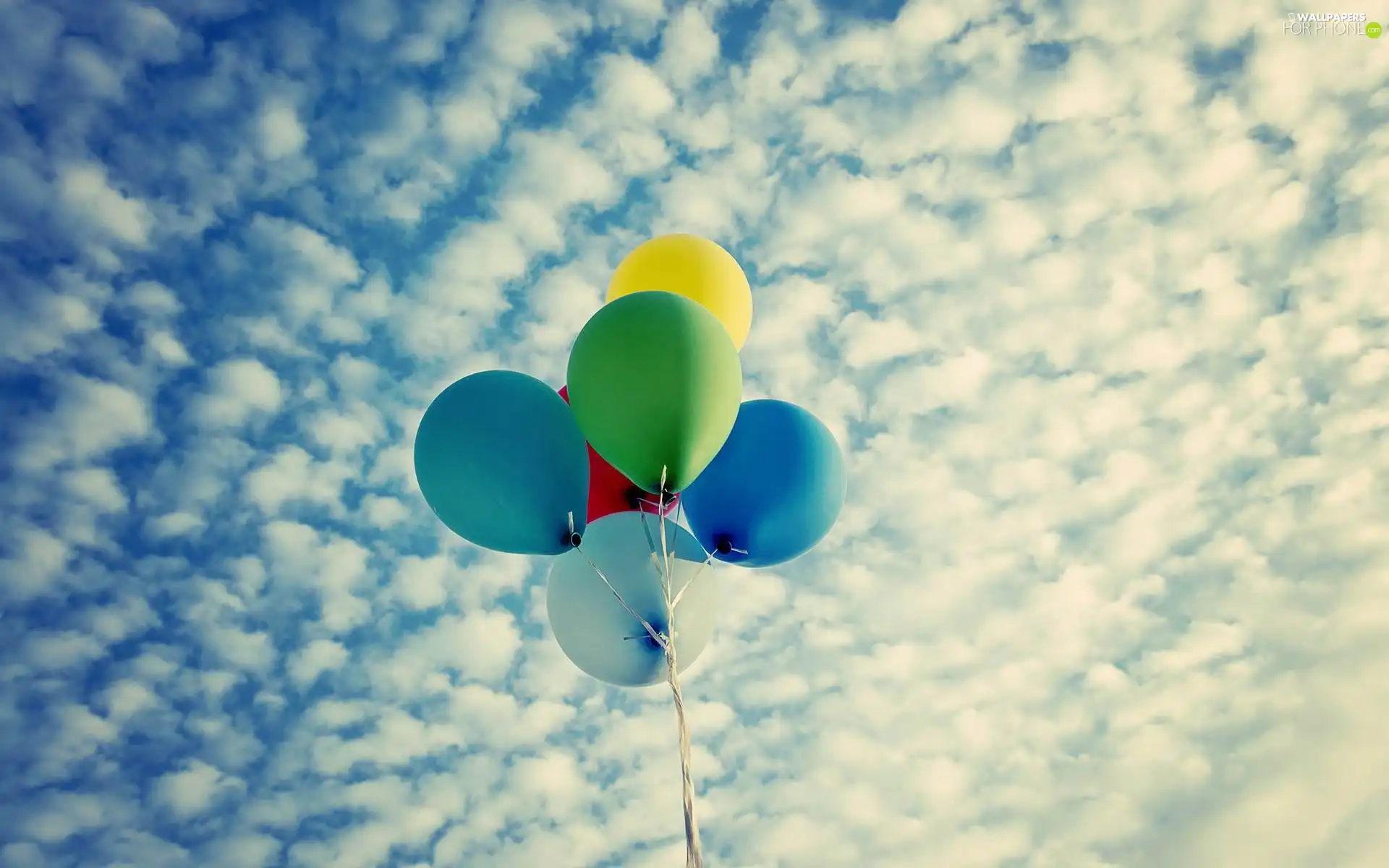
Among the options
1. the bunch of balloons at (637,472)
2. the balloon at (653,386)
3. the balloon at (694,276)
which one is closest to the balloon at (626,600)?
the bunch of balloons at (637,472)

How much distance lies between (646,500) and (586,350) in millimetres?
930

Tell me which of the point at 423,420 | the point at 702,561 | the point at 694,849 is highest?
the point at 423,420

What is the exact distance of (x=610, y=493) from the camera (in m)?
4.34

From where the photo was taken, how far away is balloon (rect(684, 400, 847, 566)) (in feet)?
13.6

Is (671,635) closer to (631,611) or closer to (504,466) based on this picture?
(631,611)

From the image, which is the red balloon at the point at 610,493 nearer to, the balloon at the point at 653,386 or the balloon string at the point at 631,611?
the balloon string at the point at 631,611

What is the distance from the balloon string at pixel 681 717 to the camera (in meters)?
3.12

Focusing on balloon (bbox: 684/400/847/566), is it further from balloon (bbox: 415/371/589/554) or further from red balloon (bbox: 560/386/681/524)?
balloon (bbox: 415/371/589/554)

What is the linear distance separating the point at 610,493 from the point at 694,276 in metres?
1.22

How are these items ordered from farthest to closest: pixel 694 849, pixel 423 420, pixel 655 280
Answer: pixel 655 280 < pixel 423 420 < pixel 694 849

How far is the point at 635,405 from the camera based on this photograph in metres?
3.56

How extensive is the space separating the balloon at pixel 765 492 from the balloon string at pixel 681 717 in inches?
10.4

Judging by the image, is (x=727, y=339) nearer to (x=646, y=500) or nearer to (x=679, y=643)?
(x=646, y=500)

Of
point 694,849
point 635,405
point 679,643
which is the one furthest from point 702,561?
point 694,849
